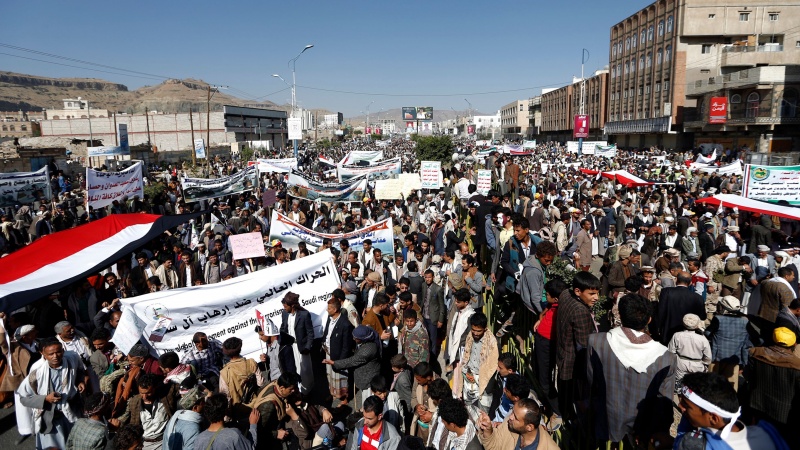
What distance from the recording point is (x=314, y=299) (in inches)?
290

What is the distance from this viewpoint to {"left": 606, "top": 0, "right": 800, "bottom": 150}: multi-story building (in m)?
40.9

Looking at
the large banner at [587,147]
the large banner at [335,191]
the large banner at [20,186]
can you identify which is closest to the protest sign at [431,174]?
the large banner at [335,191]

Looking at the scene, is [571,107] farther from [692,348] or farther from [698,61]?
[692,348]

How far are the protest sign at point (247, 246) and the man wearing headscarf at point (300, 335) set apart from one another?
3.40 m

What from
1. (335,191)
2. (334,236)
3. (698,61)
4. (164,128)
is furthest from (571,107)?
(334,236)

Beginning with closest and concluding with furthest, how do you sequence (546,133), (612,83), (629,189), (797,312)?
(797,312)
(629,189)
(612,83)
(546,133)

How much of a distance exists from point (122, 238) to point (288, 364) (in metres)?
4.79

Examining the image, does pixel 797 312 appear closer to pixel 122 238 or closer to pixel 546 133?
pixel 122 238

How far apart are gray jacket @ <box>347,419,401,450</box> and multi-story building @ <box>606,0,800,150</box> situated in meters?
44.8

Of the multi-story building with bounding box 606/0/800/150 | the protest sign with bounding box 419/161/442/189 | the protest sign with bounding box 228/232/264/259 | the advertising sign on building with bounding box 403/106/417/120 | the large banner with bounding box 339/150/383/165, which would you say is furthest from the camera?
the advertising sign on building with bounding box 403/106/417/120

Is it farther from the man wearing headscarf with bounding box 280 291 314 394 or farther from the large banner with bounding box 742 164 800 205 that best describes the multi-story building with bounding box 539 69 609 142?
the man wearing headscarf with bounding box 280 291 314 394

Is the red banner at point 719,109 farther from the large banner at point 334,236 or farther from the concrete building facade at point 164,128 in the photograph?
the concrete building facade at point 164,128

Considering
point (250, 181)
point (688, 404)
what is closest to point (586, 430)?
point (688, 404)

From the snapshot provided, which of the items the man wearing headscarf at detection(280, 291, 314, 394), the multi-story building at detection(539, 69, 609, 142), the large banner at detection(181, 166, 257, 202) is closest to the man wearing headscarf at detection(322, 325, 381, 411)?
the man wearing headscarf at detection(280, 291, 314, 394)
